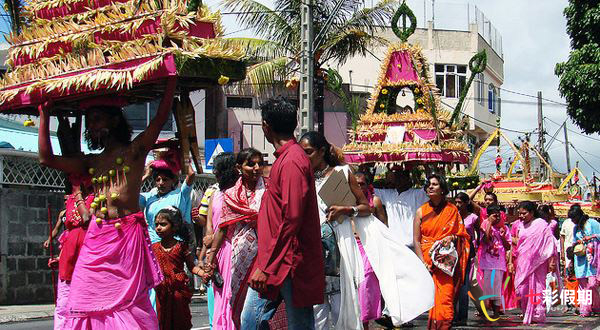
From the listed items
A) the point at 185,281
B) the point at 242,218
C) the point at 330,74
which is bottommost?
the point at 185,281

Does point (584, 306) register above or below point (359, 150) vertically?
below

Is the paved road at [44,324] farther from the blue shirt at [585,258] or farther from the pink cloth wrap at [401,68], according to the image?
the blue shirt at [585,258]

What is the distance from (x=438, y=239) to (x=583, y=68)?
38.1ft

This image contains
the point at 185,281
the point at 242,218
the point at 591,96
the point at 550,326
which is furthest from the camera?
the point at 591,96

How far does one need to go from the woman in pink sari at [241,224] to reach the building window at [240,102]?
25596 mm

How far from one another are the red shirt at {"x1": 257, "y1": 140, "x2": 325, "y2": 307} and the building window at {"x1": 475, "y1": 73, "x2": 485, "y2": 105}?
124 feet

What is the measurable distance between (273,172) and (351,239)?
170cm

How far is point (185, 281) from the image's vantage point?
8266 millimetres

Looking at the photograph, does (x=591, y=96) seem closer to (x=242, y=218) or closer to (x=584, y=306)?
(x=584, y=306)

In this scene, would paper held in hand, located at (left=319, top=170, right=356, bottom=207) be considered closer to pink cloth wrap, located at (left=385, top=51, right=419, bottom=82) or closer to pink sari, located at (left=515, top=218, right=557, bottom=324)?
pink sari, located at (left=515, top=218, right=557, bottom=324)

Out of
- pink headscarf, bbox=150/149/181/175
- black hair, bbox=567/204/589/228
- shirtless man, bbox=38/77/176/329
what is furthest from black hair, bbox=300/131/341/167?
black hair, bbox=567/204/589/228

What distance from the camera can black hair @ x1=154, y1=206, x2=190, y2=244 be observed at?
26.8 ft

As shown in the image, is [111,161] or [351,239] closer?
[111,161]

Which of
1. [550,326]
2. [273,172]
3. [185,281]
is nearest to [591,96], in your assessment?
[550,326]
